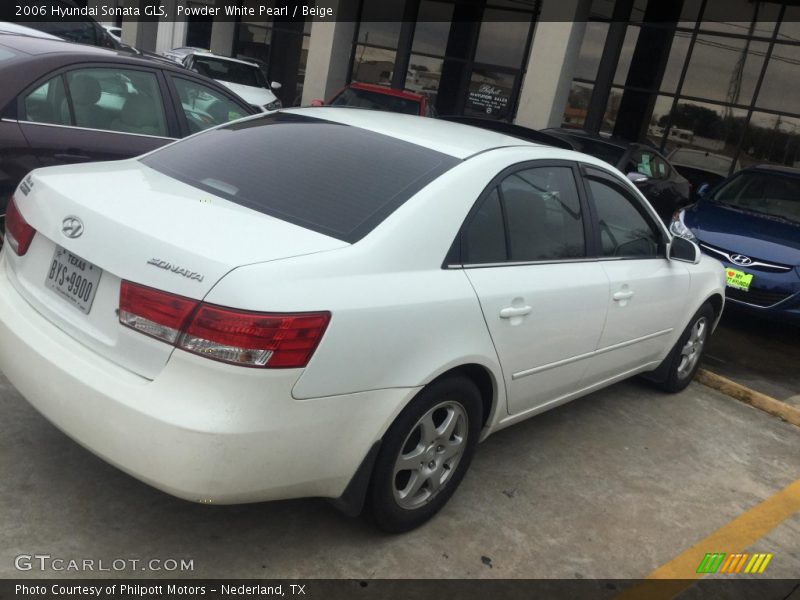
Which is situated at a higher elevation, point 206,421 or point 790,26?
point 790,26

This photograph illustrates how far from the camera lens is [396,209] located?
2.86 meters

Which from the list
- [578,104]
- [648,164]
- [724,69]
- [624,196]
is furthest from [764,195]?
[578,104]

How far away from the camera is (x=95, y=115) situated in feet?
16.4

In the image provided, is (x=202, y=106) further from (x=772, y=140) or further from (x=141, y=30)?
(x=141, y=30)

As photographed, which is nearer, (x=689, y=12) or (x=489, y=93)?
(x=689, y=12)

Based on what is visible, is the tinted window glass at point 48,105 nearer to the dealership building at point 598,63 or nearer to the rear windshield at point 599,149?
the rear windshield at point 599,149

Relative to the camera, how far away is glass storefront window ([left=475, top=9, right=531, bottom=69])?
1720 cm

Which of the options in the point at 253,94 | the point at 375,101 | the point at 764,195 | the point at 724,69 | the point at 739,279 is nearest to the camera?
the point at 739,279

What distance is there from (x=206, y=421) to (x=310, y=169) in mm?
1247

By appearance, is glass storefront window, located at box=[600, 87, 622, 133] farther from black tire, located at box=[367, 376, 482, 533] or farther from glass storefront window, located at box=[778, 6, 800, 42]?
black tire, located at box=[367, 376, 482, 533]

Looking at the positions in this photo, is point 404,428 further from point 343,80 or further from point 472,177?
point 343,80

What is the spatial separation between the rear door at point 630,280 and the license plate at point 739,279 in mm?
2321

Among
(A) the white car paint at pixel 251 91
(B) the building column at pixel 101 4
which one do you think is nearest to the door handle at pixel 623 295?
(A) the white car paint at pixel 251 91

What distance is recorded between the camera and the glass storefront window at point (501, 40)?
17.2 m
